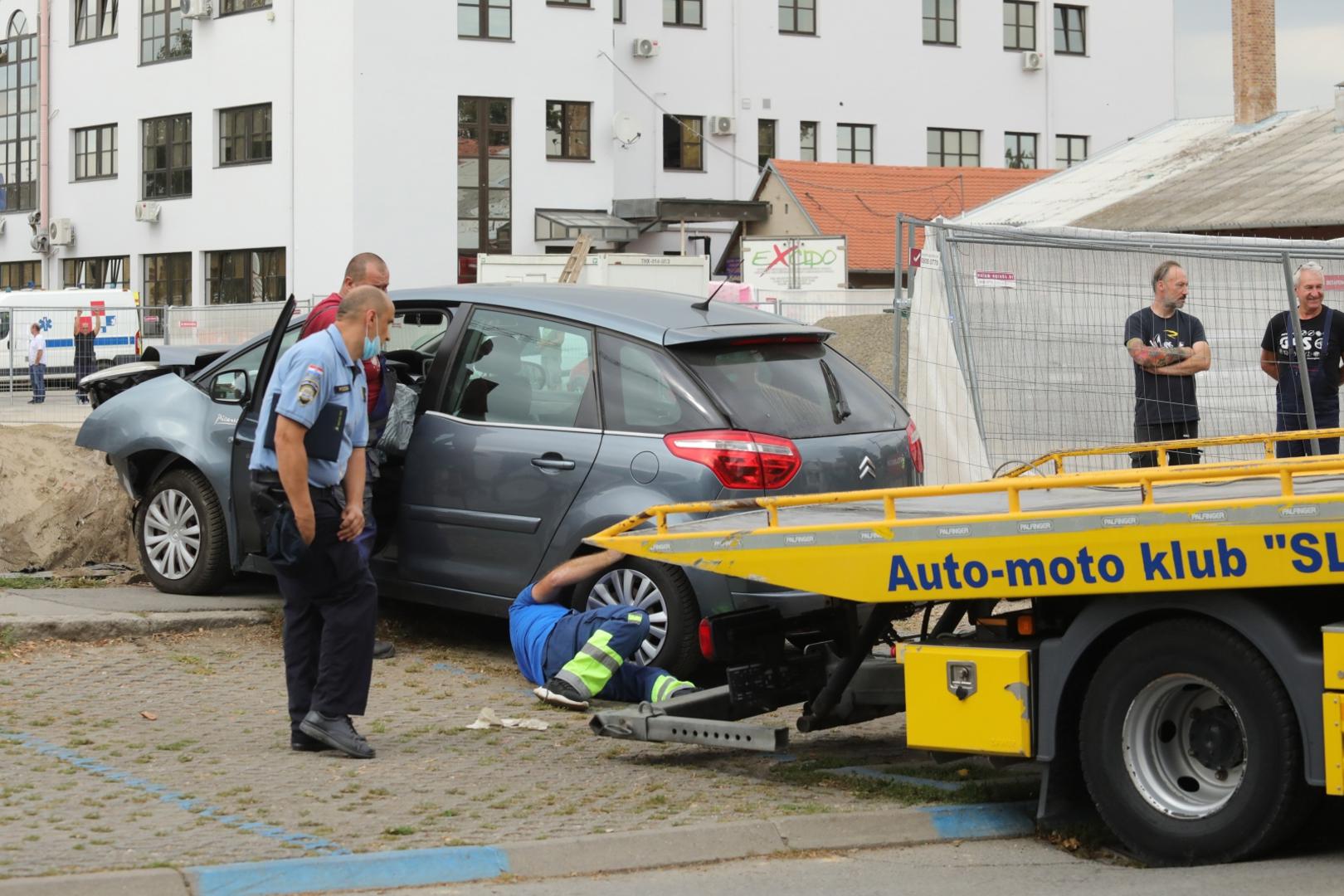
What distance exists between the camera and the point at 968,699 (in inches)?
241

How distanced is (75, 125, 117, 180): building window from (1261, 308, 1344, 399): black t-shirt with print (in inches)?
1685

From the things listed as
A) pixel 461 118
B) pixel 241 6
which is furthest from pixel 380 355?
pixel 241 6

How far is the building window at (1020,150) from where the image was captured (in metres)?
55.8

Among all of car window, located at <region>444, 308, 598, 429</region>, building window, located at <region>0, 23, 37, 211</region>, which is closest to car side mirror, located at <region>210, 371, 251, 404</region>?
car window, located at <region>444, 308, 598, 429</region>

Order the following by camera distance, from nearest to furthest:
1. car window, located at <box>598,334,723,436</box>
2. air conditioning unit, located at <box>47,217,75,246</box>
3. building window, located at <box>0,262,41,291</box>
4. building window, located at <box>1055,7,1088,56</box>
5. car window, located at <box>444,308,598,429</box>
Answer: car window, located at <box>598,334,723,436</box> < car window, located at <box>444,308,598,429</box> < air conditioning unit, located at <box>47,217,75,246</box> < building window, located at <box>0,262,41,291</box> < building window, located at <box>1055,7,1088,56</box>

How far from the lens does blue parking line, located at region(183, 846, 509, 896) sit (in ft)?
17.4

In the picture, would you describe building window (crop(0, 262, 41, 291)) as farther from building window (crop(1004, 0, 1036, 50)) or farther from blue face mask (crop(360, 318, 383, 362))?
blue face mask (crop(360, 318, 383, 362))

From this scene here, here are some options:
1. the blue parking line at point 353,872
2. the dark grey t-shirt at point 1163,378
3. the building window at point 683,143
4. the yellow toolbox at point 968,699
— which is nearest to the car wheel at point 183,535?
the blue parking line at point 353,872

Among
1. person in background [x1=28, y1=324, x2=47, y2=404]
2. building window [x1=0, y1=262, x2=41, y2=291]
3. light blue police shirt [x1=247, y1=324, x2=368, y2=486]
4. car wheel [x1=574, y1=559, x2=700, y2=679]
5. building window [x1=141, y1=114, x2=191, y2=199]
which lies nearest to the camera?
light blue police shirt [x1=247, y1=324, x2=368, y2=486]

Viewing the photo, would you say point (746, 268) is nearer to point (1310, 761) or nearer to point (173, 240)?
point (173, 240)

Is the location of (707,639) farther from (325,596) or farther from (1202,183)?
(1202,183)

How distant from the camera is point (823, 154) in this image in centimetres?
5312

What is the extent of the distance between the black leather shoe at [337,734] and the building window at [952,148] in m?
49.0

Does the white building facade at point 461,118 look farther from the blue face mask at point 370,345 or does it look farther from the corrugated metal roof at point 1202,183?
the blue face mask at point 370,345
